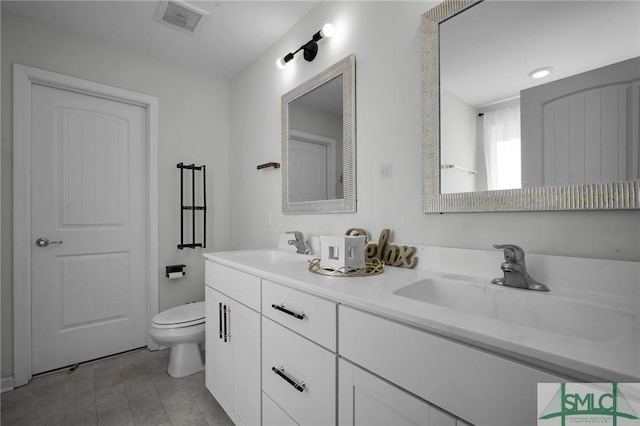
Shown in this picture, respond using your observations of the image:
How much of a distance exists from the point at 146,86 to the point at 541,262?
9.70ft

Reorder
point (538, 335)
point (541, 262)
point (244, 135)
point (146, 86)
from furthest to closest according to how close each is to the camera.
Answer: point (244, 135)
point (146, 86)
point (541, 262)
point (538, 335)

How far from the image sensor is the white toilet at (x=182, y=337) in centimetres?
197

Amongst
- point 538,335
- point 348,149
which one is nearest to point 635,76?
point 538,335

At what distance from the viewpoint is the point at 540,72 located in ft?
3.18

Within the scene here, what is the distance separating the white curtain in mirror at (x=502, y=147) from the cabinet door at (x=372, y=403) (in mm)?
782

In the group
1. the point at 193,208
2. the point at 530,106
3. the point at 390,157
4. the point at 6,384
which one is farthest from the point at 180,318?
the point at 530,106

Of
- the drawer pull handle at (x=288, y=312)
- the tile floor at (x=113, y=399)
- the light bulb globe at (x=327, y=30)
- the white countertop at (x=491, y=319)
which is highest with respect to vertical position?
the light bulb globe at (x=327, y=30)

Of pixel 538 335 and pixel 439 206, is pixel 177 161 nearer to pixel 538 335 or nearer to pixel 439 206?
pixel 439 206

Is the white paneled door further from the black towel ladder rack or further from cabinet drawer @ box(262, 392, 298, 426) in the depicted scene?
cabinet drawer @ box(262, 392, 298, 426)

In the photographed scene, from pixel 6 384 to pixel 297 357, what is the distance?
2.21 m

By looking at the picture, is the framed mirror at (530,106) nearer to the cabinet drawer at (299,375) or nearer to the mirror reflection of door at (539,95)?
the mirror reflection of door at (539,95)

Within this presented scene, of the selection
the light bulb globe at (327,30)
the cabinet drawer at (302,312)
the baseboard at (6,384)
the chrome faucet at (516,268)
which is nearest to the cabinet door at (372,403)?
the cabinet drawer at (302,312)

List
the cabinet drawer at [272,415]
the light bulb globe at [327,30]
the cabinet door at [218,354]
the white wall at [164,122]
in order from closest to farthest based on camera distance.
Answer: the cabinet drawer at [272,415] → the cabinet door at [218,354] → the light bulb globe at [327,30] → the white wall at [164,122]

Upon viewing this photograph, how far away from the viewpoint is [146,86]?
2.50 m
